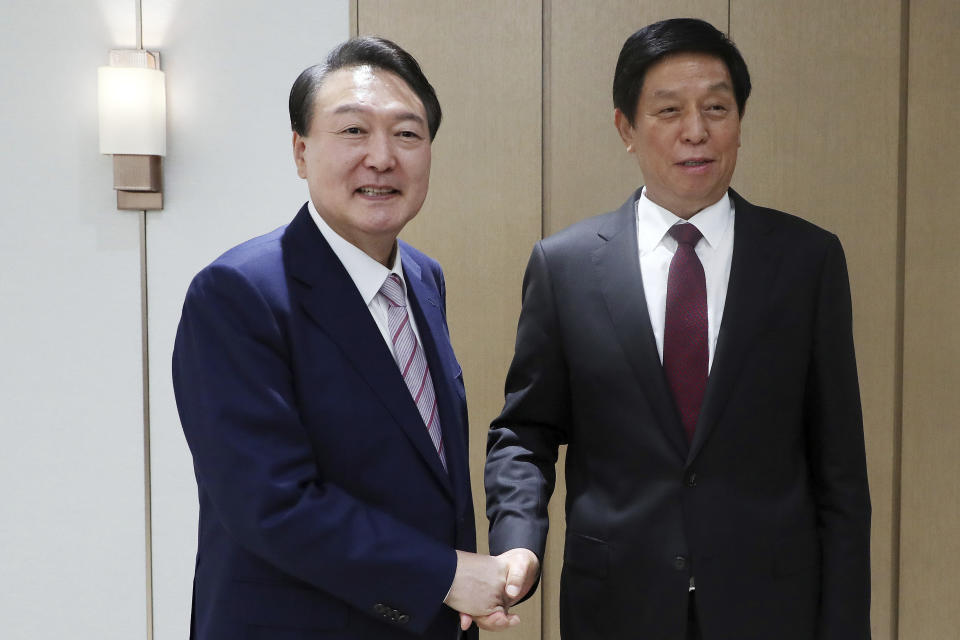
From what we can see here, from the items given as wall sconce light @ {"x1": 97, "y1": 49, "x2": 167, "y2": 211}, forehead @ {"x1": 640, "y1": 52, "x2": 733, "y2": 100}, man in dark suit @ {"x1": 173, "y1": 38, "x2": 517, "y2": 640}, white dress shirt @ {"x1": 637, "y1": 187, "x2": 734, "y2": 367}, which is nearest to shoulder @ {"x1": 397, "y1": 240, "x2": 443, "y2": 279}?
man in dark suit @ {"x1": 173, "y1": 38, "x2": 517, "y2": 640}

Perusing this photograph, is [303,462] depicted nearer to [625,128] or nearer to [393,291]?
[393,291]

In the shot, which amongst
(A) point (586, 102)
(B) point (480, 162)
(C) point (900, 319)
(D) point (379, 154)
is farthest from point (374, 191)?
(C) point (900, 319)

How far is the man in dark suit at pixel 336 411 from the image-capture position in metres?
1.31

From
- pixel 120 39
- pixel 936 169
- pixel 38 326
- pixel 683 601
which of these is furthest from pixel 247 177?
pixel 936 169

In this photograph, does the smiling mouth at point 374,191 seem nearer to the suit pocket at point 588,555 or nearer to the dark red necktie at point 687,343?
the dark red necktie at point 687,343

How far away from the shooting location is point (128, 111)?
272 centimetres

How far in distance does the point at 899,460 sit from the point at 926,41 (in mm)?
1350

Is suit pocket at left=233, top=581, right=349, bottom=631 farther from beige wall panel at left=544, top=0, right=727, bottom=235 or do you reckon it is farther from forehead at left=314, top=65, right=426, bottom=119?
beige wall panel at left=544, top=0, right=727, bottom=235

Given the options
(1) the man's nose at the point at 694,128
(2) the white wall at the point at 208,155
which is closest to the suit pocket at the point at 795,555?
(1) the man's nose at the point at 694,128

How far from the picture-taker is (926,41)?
2746 mm

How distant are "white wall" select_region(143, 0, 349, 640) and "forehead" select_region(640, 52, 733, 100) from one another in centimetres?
146

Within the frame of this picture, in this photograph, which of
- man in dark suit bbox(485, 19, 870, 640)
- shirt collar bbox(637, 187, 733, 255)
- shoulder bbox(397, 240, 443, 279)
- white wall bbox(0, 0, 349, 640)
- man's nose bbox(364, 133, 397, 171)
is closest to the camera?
man's nose bbox(364, 133, 397, 171)

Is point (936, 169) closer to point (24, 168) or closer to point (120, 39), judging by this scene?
point (120, 39)

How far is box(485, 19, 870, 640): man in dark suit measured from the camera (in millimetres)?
1563
